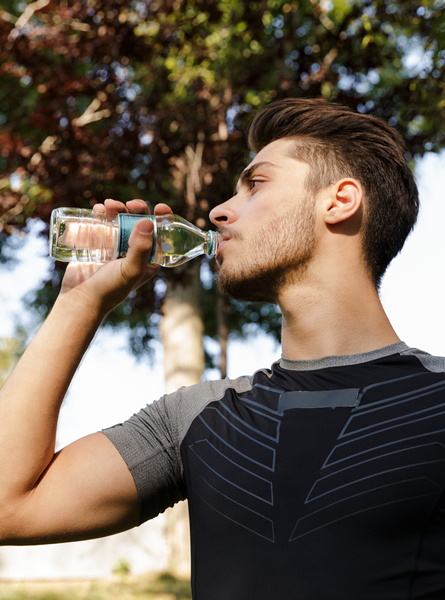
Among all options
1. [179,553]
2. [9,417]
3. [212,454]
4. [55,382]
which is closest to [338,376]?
[212,454]

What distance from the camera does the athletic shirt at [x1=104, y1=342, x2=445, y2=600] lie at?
4.40 feet

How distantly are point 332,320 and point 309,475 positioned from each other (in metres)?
0.57

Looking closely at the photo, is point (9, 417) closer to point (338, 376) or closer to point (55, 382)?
point (55, 382)

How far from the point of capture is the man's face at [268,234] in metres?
1.95

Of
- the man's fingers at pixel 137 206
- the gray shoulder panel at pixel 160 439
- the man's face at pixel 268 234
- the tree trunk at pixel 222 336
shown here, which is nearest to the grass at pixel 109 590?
the tree trunk at pixel 222 336

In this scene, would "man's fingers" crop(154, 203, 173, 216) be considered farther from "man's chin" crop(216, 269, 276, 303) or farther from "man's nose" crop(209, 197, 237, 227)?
"man's chin" crop(216, 269, 276, 303)

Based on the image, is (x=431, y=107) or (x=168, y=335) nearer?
(x=431, y=107)

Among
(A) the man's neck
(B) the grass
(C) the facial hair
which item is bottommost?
(B) the grass

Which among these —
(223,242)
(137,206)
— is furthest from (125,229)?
(223,242)

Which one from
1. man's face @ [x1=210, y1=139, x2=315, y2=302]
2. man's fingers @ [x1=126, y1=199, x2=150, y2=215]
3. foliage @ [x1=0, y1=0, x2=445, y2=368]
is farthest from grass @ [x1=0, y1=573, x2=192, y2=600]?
man's fingers @ [x1=126, y1=199, x2=150, y2=215]

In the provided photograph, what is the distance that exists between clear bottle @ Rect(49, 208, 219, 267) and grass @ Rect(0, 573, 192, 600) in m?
4.33

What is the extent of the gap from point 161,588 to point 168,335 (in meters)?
2.91

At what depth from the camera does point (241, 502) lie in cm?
153

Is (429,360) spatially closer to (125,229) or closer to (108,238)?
(125,229)
